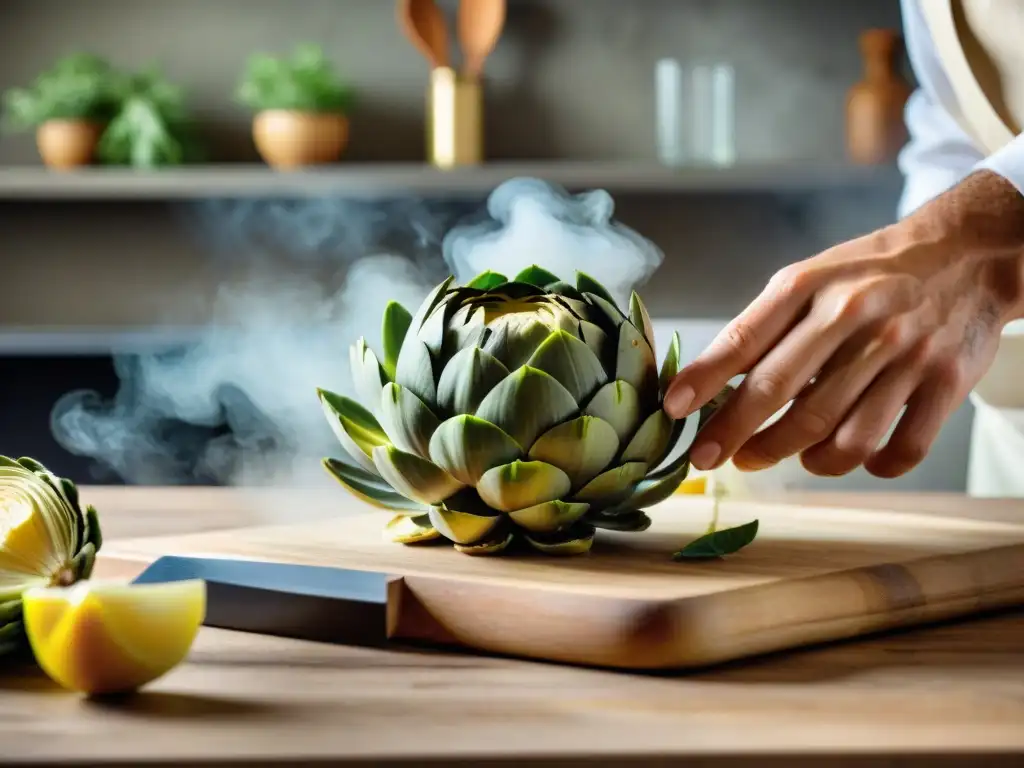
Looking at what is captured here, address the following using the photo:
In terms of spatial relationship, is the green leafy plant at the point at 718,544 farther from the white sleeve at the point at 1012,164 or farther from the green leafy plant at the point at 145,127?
the green leafy plant at the point at 145,127

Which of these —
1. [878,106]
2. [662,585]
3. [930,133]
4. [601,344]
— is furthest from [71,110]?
[662,585]

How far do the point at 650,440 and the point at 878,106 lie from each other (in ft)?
6.90

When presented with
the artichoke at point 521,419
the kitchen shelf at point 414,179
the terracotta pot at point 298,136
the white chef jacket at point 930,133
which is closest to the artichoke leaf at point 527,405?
the artichoke at point 521,419

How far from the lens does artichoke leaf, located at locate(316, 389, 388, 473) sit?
82cm

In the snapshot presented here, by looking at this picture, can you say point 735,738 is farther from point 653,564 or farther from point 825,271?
point 825,271

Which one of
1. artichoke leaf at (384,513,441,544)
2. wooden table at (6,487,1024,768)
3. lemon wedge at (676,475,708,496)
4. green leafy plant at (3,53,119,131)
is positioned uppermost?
green leafy plant at (3,53,119,131)

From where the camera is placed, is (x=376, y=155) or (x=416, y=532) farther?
(x=376, y=155)

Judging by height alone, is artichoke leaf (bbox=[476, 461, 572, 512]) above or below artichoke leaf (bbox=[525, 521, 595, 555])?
above

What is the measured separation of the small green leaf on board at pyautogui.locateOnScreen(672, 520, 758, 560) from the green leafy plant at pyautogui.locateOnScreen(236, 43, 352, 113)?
2070 mm

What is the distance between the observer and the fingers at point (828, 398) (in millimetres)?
809

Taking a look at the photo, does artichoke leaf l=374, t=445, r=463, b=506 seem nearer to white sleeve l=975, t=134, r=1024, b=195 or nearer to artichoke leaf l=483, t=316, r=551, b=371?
artichoke leaf l=483, t=316, r=551, b=371

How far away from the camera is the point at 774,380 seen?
78 centimetres

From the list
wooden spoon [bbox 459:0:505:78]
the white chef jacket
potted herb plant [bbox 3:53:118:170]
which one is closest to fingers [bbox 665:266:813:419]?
the white chef jacket

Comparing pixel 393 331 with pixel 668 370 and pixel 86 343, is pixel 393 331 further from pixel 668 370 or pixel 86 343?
pixel 86 343
